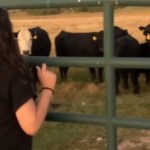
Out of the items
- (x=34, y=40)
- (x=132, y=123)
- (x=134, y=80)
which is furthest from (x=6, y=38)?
(x=34, y=40)

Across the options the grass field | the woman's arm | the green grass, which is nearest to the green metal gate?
the woman's arm

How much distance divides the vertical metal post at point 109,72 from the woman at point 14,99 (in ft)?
1.01

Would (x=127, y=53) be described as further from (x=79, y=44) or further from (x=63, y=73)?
(x=79, y=44)

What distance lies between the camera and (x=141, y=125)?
8.16 ft

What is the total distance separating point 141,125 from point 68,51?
13.7 meters

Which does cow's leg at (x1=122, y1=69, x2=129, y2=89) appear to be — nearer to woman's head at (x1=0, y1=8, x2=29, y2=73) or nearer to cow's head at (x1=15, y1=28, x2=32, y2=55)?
cow's head at (x1=15, y1=28, x2=32, y2=55)

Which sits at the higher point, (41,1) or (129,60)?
(41,1)

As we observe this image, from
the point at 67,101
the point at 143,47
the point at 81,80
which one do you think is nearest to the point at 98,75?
the point at 81,80

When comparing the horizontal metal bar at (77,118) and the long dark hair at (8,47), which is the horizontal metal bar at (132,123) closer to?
the horizontal metal bar at (77,118)

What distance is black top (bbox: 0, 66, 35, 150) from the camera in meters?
2.38

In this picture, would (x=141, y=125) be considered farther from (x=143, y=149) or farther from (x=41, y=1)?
(x=143, y=149)

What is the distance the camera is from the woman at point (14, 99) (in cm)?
238

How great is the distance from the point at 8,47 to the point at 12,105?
27 cm

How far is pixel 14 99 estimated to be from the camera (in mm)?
2389
